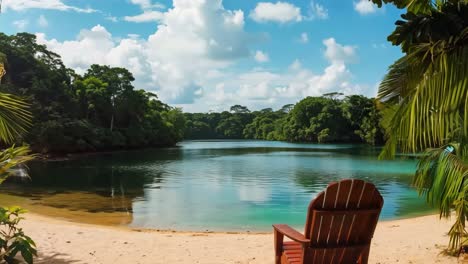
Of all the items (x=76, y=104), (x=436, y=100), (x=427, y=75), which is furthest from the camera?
(x=76, y=104)

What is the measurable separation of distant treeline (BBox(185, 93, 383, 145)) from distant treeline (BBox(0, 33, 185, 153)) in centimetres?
3442

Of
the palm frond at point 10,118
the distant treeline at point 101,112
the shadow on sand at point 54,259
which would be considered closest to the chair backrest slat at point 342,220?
the palm frond at point 10,118

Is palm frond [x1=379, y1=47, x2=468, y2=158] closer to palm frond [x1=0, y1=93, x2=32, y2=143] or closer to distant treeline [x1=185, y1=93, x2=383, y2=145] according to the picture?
palm frond [x1=0, y1=93, x2=32, y2=143]

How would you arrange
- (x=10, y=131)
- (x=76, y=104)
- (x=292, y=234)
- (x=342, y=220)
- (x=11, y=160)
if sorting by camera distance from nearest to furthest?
1. (x=342, y=220)
2. (x=292, y=234)
3. (x=11, y=160)
4. (x=10, y=131)
5. (x=76, y=104)

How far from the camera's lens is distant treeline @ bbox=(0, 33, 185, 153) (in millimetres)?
41094

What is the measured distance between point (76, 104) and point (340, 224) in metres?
49.4

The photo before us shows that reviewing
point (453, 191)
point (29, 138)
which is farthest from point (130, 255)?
point (29, 138)

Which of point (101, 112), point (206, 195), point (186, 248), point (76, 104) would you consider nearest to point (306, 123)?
point (101, 112)

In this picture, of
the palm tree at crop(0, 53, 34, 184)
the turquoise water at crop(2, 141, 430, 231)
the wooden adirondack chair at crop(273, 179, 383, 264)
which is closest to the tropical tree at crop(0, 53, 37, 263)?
the palm tree at crop(0, 53, 34, 184)

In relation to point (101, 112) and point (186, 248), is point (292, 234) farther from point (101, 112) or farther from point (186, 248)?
point (101, 112)

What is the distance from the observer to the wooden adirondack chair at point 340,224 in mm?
3418

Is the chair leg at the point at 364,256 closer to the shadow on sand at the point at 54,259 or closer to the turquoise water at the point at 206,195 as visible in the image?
the shadow on sand at the point at 54,259

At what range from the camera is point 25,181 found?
21688 mm

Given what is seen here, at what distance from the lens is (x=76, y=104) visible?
4872 cm
